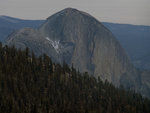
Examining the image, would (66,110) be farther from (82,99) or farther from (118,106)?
(118,106)

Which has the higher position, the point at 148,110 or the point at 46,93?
the point at 46,93

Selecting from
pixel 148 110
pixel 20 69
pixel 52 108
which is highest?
pixel 20 69

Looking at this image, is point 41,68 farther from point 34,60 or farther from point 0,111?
point 0,111

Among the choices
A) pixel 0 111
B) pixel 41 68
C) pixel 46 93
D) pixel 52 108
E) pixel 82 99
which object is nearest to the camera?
pixel 0 111

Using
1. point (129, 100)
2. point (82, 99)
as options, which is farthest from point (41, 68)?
point (129, 100)

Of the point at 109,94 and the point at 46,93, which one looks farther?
the point at 109,94

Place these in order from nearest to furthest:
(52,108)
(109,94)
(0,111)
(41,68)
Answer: (0,111) → (52,108) → (41,68) → (109,94)
